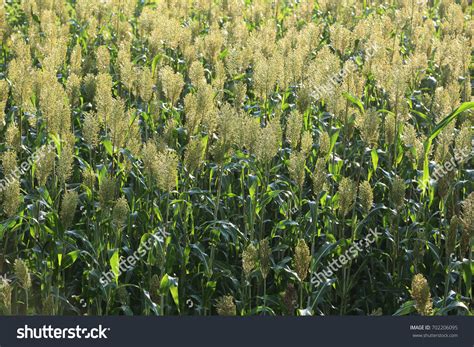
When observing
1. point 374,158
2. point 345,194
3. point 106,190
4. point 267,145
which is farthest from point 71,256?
point 374,158

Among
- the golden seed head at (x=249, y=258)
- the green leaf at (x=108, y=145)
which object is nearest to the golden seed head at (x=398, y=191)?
the golden seed head at (x=249, y=258)

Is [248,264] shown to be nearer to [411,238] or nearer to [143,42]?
[411,238]

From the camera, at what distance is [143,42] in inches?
418

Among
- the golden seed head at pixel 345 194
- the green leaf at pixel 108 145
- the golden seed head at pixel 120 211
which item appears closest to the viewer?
the golden seed head at pixel 120 211

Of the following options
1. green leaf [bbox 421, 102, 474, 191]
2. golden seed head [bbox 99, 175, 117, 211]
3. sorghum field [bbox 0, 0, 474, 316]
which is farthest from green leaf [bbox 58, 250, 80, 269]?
green leaf [bbox 421, 102, 474, 191]

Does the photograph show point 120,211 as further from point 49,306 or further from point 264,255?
point 264,255

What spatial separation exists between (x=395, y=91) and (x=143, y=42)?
4.67m

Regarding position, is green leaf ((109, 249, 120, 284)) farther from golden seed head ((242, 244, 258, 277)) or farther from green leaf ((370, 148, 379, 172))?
green leaf ((370, 148, 379, 172))

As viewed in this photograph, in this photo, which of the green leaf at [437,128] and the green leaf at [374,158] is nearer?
the green leaf at [437,128]

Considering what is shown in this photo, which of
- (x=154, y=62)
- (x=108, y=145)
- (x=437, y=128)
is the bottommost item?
(x=437, y=128)

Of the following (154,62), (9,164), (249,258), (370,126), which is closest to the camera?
(249,258)

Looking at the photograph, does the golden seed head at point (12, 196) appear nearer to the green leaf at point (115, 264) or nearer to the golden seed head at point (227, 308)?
the green leaf at point (115, 264)

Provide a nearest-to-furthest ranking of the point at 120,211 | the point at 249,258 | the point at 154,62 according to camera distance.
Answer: the point at 249,258 < the point at 120,211 < the point at 154,62

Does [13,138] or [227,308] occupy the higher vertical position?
[13,138]
